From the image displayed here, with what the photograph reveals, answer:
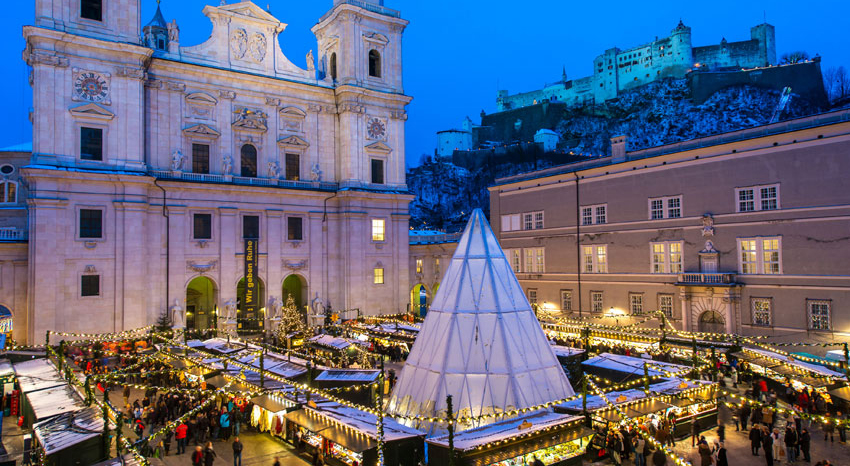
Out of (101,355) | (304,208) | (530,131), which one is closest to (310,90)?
(304,208)

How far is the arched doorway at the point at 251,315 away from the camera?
36.1 metres

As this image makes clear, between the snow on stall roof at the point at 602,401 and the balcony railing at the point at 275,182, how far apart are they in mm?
27967

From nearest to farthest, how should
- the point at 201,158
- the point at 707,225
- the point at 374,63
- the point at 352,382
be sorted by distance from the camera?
1. the point at 352,382
2. the point at 707,225
3. the point at 201,158
4. the point at 374,63

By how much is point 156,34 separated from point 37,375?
30.4 metres

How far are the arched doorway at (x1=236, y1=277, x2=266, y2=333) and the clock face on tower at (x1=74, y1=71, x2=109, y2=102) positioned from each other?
1402 cm

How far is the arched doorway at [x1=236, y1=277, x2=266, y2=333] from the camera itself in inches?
1420

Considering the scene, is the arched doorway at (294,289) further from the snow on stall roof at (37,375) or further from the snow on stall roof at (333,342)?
the snow on stall roof at (37,375)

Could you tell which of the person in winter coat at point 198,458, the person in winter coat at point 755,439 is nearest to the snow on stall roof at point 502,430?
the person in winter coat at point 755,439

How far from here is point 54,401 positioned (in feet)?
55.7

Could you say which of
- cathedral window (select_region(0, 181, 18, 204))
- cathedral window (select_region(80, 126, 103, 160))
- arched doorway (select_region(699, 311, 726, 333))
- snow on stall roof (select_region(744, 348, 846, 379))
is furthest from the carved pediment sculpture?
snow on stall roof (select_region(744, 348, 846, 379))

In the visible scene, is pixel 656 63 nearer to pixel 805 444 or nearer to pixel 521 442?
pixel 805 444

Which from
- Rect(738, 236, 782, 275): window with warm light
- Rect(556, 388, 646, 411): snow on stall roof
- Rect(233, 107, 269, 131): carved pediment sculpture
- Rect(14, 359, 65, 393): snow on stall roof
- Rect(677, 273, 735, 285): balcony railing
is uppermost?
Rect(233, 107, 269, 131): carved pediment sculpture

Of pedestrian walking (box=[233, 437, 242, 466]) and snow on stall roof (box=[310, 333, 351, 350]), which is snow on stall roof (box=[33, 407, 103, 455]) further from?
snow on stall roof (box=[310, 333, 351, 350])

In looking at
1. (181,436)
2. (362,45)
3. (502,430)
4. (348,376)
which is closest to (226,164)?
(362,45)
